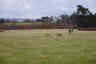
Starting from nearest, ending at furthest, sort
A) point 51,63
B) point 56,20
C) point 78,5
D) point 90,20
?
point 51,63
point 90,20
point 78,5
point 56,20

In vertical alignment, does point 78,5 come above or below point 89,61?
above

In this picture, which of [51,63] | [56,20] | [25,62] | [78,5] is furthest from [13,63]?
[56,20]

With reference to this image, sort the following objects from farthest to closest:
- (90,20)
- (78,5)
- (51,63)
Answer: (78,5) → (90,20) → (51,63)

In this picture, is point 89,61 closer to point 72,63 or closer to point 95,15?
point 72,63

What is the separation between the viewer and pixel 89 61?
457 inches

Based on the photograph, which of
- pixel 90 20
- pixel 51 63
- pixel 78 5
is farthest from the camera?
pixel 78 5

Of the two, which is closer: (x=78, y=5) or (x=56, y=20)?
(x=78, y=5)

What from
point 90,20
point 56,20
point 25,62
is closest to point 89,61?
point 25,62

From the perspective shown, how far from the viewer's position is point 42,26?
7344cm

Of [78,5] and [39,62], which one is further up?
[78,5]

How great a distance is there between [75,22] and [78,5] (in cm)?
541

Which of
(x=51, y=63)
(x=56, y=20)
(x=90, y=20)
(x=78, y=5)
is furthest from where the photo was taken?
(x=56, y=20)

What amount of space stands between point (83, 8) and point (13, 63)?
60298 millimetres

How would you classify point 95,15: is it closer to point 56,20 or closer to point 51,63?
point 56,20
